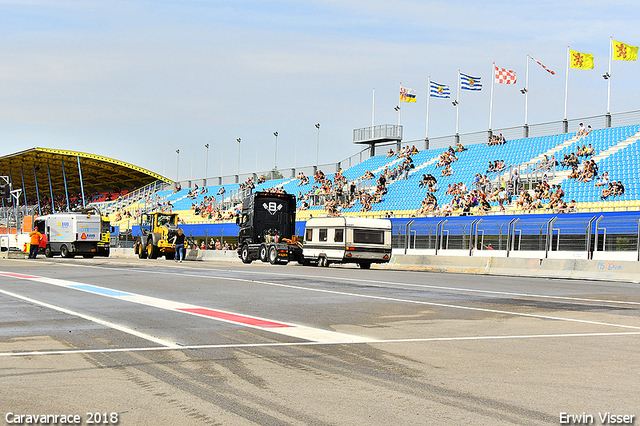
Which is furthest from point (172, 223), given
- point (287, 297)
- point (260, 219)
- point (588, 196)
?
point (287, 297)

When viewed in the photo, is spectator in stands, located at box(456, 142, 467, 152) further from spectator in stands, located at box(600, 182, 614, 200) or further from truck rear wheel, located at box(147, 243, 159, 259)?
truck rear wheel, located at box(147, 243, 159, 259)

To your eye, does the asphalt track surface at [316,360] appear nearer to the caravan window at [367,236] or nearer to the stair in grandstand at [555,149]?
the caravan window at [367,236]

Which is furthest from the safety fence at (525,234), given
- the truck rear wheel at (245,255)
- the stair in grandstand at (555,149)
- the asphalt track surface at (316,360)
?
the stair in grandstand at (555,149)

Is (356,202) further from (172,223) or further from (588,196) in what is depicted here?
(588,196)

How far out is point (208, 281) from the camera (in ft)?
67.0

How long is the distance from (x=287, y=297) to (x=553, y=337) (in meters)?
6.77

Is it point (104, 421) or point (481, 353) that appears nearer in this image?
point (104, 421)

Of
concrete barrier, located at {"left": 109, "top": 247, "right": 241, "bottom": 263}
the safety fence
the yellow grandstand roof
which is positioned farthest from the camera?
the yellow grandstand roof

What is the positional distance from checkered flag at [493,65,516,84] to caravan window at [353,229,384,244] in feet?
80.1

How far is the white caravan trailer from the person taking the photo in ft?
110

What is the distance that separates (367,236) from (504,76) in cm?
2540

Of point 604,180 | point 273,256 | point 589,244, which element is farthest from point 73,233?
point 589,244

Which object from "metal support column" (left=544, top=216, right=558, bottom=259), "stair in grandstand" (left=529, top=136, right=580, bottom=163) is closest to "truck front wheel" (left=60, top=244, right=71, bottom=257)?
"stair in grandstand" (left=529, top=136, right=580, bottom=163)

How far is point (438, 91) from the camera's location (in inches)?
2281
